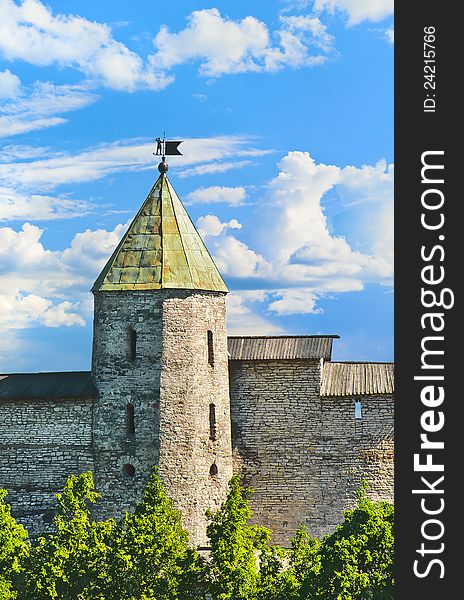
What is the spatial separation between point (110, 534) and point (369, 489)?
748cm

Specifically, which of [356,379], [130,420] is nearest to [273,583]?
[130,420]

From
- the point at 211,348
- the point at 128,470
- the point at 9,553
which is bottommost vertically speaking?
the point at 9,553

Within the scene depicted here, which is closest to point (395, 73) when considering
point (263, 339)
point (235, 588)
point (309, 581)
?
point (309, 581)

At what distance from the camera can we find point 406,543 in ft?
34.8

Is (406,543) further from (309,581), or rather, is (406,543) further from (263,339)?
(263,339)

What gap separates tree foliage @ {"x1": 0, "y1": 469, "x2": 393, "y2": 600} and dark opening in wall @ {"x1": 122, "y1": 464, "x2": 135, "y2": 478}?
183 centimetres

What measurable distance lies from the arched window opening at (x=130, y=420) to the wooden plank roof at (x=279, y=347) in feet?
11.0

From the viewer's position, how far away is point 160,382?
2427cm

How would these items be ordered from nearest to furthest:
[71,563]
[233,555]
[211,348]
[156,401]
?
1. [233,555]
2. [71,563]
3. [156,401]
4. [211,348]

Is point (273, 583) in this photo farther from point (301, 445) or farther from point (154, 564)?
point (301, 445)

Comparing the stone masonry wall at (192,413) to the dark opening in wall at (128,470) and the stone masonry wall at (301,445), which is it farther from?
the stone masonry wall at (301,445)

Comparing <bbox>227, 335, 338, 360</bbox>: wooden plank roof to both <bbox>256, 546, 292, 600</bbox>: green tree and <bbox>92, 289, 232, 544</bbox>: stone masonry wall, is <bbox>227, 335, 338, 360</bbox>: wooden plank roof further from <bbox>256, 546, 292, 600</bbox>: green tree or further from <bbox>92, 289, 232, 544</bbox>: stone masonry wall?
<bbox>256, 546, 292, 600</bbox>: green tree

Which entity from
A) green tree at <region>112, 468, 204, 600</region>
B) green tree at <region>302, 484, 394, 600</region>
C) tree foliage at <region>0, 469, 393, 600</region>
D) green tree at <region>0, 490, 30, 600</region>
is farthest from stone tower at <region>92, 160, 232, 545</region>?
green tree at <region>302, 484, 394, 600</region>

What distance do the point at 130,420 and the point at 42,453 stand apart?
2.45 meters
